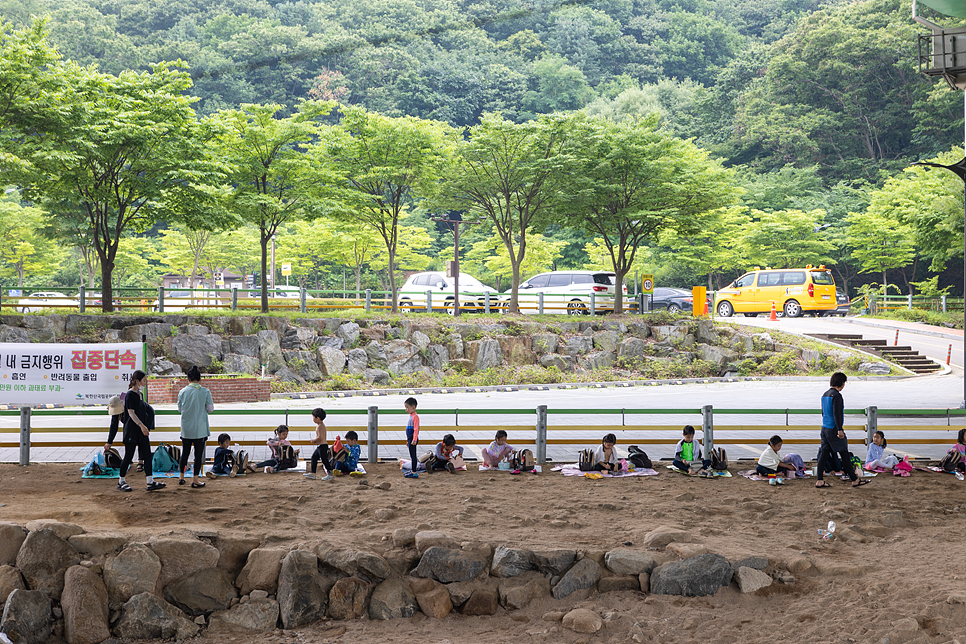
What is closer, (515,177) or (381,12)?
(515,177)

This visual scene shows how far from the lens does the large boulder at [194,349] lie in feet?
74.2

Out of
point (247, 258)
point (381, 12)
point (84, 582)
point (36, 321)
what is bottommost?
point (84, 582)

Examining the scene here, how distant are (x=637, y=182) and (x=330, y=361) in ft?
48.1

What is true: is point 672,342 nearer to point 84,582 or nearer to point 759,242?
point 759,242

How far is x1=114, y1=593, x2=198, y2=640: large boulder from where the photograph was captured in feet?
25.1

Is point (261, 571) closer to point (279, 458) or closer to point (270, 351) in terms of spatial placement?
point (279, 458)

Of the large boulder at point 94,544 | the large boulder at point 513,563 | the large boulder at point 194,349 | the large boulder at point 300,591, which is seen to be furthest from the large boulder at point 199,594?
the large boulder at point 194,349

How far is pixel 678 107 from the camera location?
7462 centimetres

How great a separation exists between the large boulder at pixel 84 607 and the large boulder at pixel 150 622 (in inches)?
6.9

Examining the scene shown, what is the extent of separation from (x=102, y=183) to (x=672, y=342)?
67.4 ft

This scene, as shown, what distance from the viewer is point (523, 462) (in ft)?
37.3

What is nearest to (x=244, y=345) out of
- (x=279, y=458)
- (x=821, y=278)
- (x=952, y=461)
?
(x=279, y=458)

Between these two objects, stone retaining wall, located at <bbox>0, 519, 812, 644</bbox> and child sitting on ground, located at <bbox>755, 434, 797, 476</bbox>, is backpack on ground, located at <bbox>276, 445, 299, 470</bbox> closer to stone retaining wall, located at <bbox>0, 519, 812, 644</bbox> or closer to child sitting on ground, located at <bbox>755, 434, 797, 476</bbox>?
stone retaining wall, located at <bbox>0, 519, 812, 644</bbox>

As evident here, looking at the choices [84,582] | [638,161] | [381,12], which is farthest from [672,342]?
[381,12]
